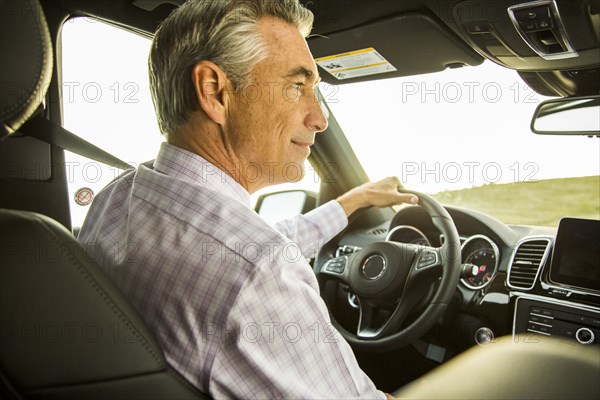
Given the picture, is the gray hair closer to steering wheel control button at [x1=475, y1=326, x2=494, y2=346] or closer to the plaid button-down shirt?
the plaid button-down shirt

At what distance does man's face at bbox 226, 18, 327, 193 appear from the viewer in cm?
126

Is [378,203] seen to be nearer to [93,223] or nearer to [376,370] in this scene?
[376,370]

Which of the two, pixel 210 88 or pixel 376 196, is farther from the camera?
pixel 376 196

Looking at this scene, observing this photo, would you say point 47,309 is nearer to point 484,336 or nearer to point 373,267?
point 373,267

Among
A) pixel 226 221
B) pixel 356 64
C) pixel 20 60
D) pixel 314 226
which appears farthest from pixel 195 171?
pixel 356 64

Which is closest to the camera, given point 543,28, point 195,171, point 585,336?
point 195,171

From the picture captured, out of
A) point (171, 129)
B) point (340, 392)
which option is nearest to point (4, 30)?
point (171, 129)

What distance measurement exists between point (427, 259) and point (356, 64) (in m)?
1.08

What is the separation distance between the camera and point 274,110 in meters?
1.30

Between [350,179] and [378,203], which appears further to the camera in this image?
[350,179]

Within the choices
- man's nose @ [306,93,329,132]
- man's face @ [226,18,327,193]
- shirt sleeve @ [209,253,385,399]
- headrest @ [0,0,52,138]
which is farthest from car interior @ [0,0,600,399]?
man's nose @ [306,93,329,132]

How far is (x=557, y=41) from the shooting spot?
70.8 inches

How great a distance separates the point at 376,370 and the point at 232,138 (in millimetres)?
1271

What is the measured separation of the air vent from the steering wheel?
0.69 ft
